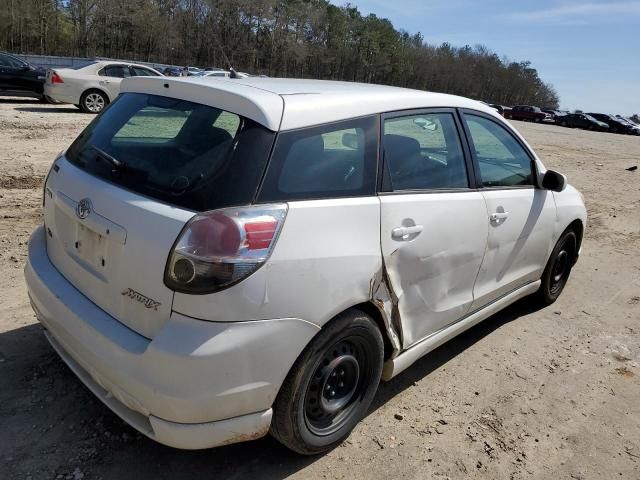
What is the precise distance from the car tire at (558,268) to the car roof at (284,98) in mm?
2114

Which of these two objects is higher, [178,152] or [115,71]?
[178,152]

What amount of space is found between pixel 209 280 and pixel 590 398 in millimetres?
2669

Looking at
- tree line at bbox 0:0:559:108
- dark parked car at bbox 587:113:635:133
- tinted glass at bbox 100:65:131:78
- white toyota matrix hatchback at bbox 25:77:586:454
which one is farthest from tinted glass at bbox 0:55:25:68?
dark parked car at bbox 587:113:635:133

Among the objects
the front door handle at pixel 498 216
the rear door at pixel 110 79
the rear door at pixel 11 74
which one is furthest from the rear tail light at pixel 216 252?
the rear door at pixel 11 74

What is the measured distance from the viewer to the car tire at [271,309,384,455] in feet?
7.44

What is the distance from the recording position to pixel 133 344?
208 centimetres

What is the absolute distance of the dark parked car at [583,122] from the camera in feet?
160

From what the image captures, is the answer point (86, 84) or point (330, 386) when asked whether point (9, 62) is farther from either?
point (330, 386)

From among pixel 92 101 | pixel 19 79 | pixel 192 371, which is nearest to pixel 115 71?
pixel 92 101

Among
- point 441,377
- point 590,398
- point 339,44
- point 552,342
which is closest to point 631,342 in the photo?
point 552,342

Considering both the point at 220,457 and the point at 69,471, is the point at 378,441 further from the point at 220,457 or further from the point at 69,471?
the point at 69,471

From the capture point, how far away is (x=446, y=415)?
3.02 m

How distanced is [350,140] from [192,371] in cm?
131

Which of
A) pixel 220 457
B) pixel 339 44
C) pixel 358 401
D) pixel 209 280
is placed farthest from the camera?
pixel 339 44
